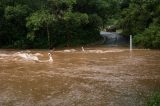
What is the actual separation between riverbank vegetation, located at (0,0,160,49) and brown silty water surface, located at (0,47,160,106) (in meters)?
11.1

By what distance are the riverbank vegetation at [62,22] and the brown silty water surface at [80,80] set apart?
11090 millimetres

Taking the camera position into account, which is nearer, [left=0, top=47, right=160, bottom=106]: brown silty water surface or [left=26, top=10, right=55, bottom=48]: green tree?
[left=0, top=47, right=160, bottom=106]: brown silty water surface

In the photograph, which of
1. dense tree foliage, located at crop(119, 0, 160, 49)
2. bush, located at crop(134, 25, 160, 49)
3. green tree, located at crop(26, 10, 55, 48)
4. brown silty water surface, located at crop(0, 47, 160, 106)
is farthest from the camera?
green tree, located at crop(26, 10, 55, 48)

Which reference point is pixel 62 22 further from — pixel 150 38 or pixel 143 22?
pixel 150 38

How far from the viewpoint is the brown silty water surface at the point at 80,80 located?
15.3 metres

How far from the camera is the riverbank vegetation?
4066 cm

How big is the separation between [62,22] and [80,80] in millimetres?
23397

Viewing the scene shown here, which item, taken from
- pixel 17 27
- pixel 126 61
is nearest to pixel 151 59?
pixel 126 61

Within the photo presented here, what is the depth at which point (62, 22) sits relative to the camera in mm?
42844

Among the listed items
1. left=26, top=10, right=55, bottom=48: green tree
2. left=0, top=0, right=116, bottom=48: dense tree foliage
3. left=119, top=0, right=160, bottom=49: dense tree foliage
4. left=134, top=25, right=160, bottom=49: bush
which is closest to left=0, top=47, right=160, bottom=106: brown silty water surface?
left=134, top=25, right=160, bottom=49: bush

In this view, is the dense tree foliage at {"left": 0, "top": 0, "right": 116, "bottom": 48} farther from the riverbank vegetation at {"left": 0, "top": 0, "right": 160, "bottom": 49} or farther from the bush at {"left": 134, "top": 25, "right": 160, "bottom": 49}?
the bush at {"left": 134, "top": 25, "right": 160, "bottom": 49}

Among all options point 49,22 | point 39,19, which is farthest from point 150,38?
point 39,19

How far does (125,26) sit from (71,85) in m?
27.5

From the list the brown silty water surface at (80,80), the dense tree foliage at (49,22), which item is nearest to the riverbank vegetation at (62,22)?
the dense tree foliage at (49,22)
